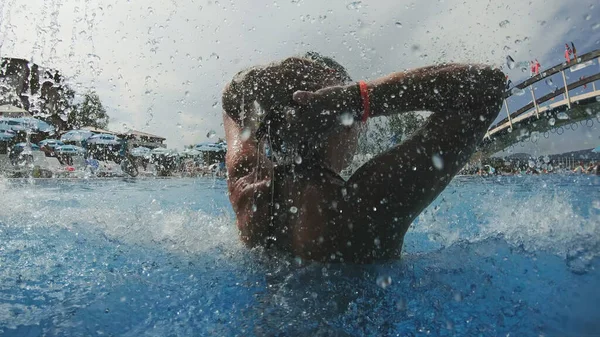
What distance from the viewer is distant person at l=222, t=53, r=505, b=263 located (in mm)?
1760

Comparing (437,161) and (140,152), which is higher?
(140,152)

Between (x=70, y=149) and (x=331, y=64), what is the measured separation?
23827 millimetres

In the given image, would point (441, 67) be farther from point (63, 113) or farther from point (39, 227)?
point (63, 113)

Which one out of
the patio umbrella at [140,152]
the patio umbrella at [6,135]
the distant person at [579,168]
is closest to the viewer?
the distant person at [579,168]

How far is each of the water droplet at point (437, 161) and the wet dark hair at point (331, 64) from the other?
78 cm

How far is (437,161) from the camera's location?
5.93 ft

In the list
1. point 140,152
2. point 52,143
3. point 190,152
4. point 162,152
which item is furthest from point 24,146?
point 190,152

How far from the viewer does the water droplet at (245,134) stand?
2.40 m

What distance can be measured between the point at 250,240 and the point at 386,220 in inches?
30.1

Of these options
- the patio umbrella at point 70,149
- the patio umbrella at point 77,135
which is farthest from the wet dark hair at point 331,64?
the patio umbrella at point 70,149

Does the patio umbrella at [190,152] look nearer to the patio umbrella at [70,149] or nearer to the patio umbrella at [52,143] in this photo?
the patio umbrella at [70,149]

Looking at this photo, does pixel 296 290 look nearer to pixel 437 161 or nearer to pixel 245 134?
pixel 437 161

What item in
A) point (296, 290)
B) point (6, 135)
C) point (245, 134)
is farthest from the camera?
point (6, 135)

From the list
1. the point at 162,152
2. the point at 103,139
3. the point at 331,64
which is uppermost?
the point at 103,139
